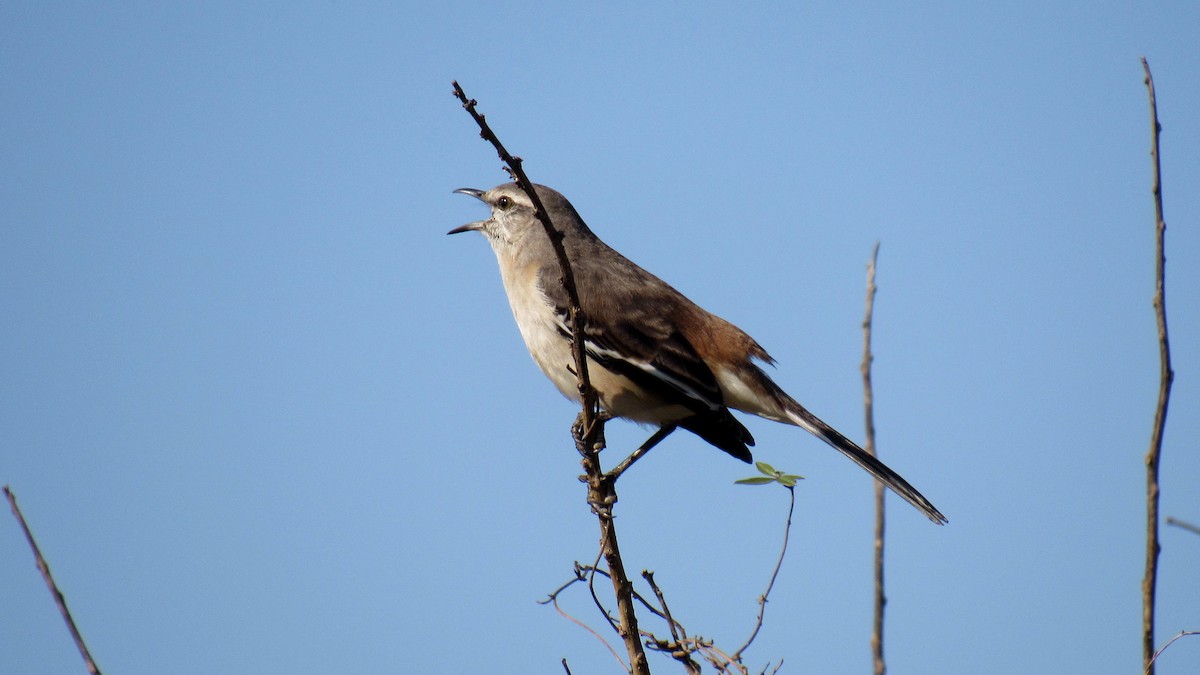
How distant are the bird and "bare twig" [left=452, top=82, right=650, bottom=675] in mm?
955

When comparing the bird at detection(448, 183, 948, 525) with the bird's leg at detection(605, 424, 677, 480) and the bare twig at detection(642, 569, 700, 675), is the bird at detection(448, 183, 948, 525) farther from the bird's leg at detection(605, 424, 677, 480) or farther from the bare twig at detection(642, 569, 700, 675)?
the bare twig at detection(642, 569, 700, 675)

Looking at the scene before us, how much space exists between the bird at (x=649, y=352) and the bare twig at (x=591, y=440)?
3.13 ft

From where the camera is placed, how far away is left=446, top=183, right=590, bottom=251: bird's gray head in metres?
6.75

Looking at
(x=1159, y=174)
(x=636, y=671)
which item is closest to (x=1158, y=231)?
(x=1159, y=174)

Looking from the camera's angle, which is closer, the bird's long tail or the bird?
the bird's long tail

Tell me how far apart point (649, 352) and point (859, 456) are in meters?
1.26

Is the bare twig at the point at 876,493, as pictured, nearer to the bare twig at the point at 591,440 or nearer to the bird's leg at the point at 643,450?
the bare twig at the point at 591,440

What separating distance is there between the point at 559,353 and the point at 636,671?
2550 millimetres

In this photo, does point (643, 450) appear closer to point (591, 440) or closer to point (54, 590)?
point (591, 440)

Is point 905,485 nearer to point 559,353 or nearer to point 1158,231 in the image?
point 559,353

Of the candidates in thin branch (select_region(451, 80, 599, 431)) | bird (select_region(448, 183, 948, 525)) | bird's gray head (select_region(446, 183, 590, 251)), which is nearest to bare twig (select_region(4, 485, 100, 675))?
thin branch (select_region(451, 80, 599, 431))

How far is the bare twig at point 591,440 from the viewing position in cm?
336

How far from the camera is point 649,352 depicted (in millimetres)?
5828

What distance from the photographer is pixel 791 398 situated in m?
6.02
